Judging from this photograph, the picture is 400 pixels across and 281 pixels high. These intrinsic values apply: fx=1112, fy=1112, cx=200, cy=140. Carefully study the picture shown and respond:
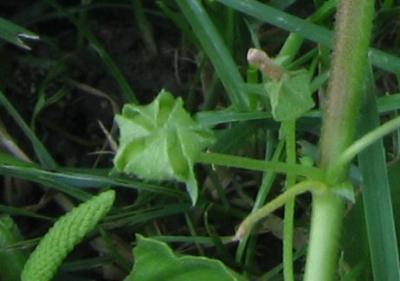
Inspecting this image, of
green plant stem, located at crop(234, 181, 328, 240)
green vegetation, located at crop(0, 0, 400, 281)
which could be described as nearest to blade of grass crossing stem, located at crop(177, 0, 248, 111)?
green vegetation, located at crop(0, 0, 400, 281)

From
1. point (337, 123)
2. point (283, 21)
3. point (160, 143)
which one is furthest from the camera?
point (283, 21)

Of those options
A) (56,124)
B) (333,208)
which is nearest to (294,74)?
(333,208)

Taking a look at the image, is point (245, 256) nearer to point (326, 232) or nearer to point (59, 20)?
point (326, 232)

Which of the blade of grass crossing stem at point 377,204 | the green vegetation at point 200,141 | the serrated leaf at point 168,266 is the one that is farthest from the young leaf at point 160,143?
the blade of grass crossing stem at point 377,204

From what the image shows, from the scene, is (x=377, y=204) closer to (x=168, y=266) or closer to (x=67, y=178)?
(x=168, y=266)

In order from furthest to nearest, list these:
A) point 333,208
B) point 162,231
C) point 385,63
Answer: point 162,231 < point 385,63 < point 333,208

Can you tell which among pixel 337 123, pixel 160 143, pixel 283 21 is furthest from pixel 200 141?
pixel 283 21

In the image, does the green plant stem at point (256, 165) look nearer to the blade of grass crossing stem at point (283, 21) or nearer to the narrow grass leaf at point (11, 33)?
the blade of grass crossing stem at point (283, 21)
